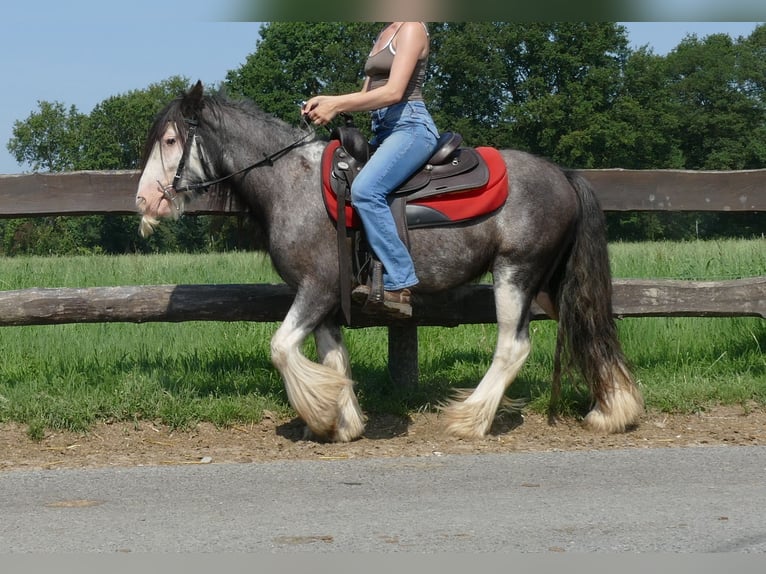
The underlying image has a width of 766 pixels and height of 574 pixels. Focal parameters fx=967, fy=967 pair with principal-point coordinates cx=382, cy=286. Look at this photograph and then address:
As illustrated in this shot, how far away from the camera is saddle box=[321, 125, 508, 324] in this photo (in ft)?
18.8

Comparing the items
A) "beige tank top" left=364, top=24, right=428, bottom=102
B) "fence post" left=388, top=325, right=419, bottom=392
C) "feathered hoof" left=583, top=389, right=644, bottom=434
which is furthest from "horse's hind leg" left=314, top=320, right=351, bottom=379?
"feathered hoof" left=583, top=389, right=644, bottom=434

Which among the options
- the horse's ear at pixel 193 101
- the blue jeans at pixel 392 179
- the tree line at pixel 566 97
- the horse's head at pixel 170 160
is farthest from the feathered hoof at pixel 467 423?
the tree line at pixel 566 97

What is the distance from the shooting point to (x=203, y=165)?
5980mm

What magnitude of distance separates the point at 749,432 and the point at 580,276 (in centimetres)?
142

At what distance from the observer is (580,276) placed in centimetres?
612

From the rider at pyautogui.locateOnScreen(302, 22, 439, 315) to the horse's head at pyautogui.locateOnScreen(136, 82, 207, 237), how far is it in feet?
2.41

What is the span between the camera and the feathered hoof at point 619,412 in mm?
6027

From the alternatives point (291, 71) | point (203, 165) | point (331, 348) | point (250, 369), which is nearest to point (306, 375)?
point (331, 348)

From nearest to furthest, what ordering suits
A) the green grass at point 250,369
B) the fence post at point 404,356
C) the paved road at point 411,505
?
the paved road at point 411,505 → the green grass at point 250,369 → the fence post at point 404,356

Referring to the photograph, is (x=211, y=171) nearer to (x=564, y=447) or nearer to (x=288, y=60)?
(x=564, y=447)

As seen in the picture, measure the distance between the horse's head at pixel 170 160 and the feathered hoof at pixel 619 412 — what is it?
2.92m

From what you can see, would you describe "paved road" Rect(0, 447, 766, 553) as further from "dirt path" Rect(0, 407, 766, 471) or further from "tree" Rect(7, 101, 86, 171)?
"tree" Rect(7, 101, 86, 171)

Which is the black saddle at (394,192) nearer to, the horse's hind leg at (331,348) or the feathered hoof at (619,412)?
the horse's hind leg at (331,348)

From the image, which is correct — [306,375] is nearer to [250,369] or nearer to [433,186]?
[433,186]
